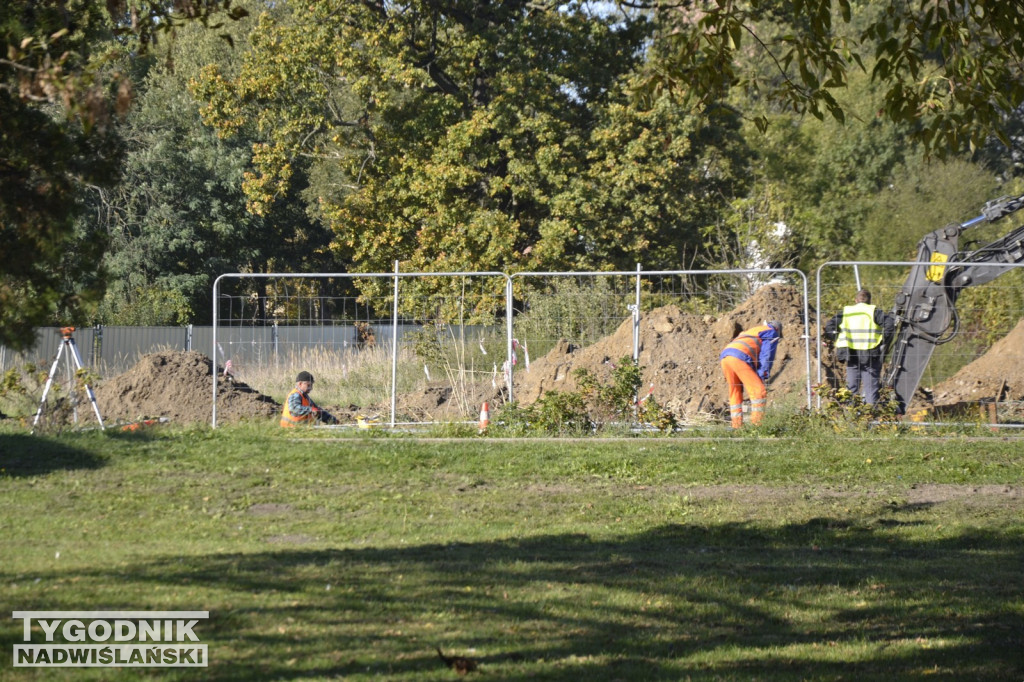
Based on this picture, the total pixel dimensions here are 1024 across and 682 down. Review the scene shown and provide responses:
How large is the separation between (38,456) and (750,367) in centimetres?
939

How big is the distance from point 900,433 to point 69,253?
10636 millimetres

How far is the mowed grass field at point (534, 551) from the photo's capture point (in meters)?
5.87

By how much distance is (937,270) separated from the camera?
1669cm

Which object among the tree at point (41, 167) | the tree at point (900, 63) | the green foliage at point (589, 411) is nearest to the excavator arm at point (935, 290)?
the green foliage at point (589, 411)

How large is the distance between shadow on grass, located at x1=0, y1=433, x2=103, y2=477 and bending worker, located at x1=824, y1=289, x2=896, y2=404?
10.4 m

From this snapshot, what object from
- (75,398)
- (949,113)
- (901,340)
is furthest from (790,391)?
(75,398)

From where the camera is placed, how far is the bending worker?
15852 millimetres

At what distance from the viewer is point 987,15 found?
8047 mm

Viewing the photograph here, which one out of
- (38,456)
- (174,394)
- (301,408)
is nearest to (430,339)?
(301,408)

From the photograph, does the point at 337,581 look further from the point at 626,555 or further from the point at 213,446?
the point at 213,446

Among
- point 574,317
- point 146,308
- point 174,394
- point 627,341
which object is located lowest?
point 174,394

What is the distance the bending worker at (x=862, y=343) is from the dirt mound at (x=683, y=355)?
120 cm

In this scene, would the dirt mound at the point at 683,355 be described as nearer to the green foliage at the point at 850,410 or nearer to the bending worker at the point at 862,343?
the bending worker at the point at 862,343

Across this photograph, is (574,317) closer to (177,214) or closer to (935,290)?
(935,290)
